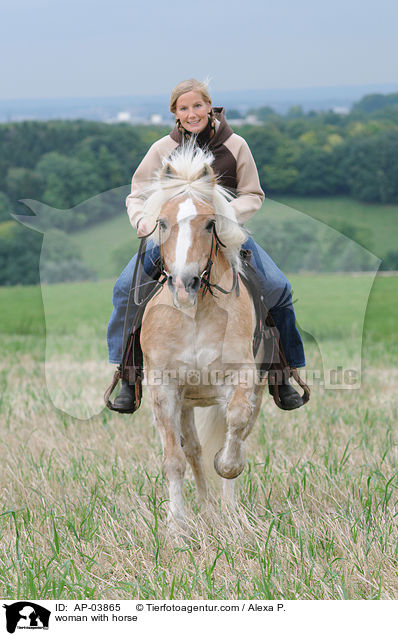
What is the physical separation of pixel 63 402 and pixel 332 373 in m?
2.90

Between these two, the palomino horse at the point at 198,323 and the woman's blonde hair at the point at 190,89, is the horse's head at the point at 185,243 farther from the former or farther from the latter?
the woman's blonde hair at the point at 190,89

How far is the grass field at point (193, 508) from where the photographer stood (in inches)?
154

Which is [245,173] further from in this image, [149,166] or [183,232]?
[183,232]

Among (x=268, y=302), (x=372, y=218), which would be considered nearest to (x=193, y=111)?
(x=268, y=302)

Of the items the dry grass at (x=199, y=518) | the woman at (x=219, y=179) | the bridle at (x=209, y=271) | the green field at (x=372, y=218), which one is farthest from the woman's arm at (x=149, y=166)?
the green field at (x=372, y=218)

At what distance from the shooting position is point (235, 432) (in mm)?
4320

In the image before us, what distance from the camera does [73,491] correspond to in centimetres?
541

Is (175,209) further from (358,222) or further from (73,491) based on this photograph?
(358,222)

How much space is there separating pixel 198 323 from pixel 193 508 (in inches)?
59.2

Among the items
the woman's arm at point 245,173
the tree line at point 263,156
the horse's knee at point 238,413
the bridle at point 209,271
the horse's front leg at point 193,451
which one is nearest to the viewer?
the bridle at point 209,271

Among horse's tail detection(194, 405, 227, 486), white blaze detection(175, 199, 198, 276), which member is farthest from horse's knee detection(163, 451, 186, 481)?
white blaze detection(175, 199, 198, 276)

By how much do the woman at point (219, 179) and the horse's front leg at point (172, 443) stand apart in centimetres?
72

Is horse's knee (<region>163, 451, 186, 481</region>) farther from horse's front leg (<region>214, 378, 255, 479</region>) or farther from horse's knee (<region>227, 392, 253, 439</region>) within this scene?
horse's knee (<region>227, 392, 253, 439</region>)

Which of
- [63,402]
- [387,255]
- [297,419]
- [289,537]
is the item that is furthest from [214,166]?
[387,255]
